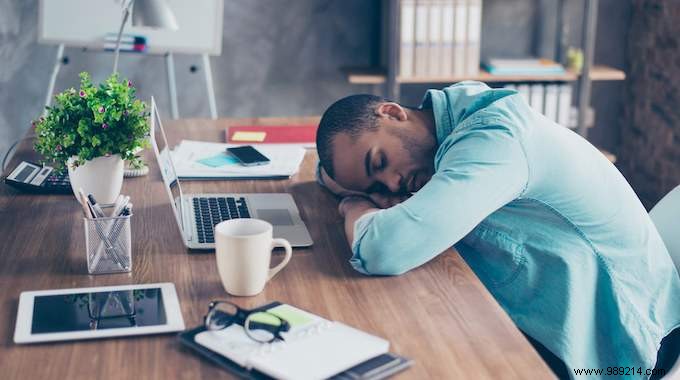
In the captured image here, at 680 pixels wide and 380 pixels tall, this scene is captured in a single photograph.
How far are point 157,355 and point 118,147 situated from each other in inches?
27.7

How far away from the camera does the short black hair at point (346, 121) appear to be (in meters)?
1.69

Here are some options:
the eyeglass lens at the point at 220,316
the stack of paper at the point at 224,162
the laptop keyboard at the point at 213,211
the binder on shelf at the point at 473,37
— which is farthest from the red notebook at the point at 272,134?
the binder on shelf at the point at 473,37

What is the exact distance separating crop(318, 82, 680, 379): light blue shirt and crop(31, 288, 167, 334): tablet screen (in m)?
0.35

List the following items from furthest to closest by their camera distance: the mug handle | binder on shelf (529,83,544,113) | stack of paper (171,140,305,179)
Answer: binder on shelf (529,83,544,113) → stack of paper (171,140,305,179) → the mug handle

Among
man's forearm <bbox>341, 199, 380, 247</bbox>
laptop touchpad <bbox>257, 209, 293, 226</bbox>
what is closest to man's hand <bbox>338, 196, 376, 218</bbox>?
man's forearm <bbox>341, 199, 380, 247</bbox>

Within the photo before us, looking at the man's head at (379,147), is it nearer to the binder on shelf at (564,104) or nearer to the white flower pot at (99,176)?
the white flower pot at (99,176)

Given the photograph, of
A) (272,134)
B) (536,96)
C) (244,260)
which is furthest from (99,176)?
(536,96)

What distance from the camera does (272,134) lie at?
2.45 metres

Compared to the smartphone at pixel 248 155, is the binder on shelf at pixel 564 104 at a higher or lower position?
lower

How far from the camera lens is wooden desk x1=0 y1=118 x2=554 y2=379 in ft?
3.81

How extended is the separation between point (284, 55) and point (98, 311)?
2929 mm

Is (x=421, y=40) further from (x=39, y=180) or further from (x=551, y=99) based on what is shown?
(x=39, y=180)

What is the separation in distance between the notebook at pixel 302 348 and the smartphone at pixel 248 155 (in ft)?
3.08

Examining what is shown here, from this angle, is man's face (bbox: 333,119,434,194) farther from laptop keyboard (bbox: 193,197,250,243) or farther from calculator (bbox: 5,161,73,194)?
calculator (bbox: 5,161,73,194)
